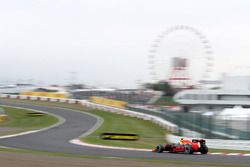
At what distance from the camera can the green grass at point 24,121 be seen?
127ft

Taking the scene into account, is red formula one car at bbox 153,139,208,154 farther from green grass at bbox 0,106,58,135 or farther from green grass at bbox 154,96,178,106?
green grass at bbox 154,96,178,106

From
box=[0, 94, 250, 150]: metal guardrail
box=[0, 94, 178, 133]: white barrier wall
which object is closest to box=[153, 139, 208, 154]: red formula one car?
box=[0, 94, 250, 150]: metal guardrail

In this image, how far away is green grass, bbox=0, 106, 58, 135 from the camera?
3862cm

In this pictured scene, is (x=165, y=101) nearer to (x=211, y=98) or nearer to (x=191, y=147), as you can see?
(x=211, y=98)

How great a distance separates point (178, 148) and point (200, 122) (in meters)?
7.07

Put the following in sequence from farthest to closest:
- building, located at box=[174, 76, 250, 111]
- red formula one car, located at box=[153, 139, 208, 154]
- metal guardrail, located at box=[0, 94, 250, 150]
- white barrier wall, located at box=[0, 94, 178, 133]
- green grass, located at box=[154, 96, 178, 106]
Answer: building, located at box=[174, 76, 250, 111], green grass, located at box=[154, 96, 178, 106], white barrier wall, located at box=[0, 94, 178, 133], metal guardrail, located at box=[0, 94, 250, 150], red formula one car, located at box=[153, 139, 208, 154]

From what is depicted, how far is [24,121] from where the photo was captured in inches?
1667

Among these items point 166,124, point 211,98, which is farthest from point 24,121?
point 211,98

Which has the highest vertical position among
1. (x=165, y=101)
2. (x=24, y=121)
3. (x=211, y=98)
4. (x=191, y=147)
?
(x=211, y=98)

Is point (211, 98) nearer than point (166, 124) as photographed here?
No

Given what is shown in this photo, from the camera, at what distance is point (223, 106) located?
277 ft

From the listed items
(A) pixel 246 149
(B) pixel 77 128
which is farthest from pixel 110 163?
(B) pixel 77 128

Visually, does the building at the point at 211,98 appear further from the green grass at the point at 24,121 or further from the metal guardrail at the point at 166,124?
the green grass at the point at 24,121

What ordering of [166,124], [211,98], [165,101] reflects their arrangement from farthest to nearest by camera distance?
[211,98] < [165,101] < [166,124]
